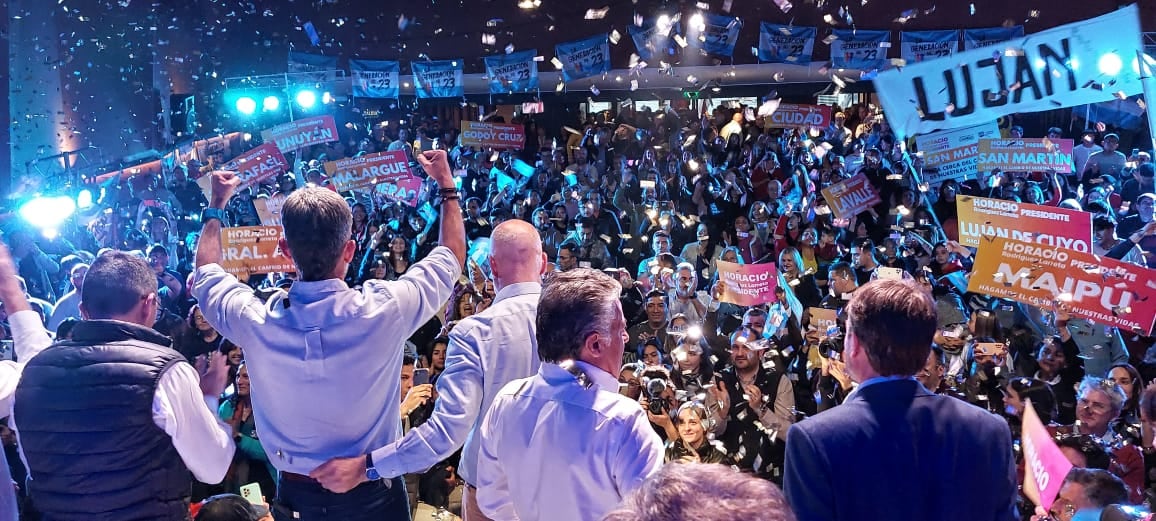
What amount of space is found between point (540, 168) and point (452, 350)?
9.15 meters

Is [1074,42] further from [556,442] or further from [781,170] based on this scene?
[781,170]

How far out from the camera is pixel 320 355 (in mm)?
2062

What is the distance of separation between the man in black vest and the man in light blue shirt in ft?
0.56

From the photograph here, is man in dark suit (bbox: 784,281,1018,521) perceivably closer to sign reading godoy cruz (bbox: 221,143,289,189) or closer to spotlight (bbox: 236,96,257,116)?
sign reading godoy cruz (bbox: 221,143,289,189)

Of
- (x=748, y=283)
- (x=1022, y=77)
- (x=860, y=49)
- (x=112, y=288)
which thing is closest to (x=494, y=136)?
(x=748, y=283)

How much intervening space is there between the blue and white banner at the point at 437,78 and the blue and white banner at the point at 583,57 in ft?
6.11

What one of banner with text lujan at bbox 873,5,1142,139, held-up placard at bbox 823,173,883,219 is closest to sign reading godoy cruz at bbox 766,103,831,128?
held-up placard at bbox 823,173,883,219

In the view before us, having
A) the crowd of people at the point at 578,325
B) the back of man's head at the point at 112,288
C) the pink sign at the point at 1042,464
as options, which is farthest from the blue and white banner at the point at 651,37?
the back of man's head at the point at 112,288

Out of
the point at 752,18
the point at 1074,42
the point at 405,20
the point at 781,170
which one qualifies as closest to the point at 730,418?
the point at 1074,42

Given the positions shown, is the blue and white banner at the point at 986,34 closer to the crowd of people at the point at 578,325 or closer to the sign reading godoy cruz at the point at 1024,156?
the crowd of people at the point at 578,325

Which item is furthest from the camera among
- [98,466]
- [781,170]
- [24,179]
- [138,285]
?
[24,179]

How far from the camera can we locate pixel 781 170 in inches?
405

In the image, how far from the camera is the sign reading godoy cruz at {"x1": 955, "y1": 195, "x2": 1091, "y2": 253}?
4.98 meters

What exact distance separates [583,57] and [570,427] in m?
13.4
